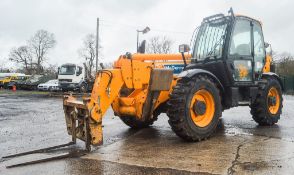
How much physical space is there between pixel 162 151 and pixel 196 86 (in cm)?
148

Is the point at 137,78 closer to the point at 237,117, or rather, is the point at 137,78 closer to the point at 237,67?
the point at 237,67

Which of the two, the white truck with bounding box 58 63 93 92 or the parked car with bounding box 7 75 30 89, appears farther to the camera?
the parked car with bounding box 7 75 30 89

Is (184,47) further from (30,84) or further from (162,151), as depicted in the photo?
(30,84)

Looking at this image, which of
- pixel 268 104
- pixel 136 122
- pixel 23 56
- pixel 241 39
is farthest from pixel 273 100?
pixel 23 56

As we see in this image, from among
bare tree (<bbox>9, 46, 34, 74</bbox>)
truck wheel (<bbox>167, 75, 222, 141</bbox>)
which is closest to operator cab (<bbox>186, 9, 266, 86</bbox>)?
truck wheel (<bbox>167, 75, 222, 141</bbox>)

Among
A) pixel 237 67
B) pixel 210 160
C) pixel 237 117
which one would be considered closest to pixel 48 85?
pixel 237 117

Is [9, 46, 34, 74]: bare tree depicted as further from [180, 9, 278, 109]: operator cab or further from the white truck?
[180, 9, 278, 109]: operator cab

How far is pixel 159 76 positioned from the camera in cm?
734

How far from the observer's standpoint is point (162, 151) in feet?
21.2

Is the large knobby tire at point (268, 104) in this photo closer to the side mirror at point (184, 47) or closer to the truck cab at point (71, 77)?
the side mirror at point (184, 47)

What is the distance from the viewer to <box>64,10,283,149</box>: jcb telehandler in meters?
6.73

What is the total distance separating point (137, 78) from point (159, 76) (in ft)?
1.41

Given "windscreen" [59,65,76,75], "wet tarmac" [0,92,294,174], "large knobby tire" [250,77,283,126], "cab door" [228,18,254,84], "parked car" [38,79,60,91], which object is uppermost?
"cab door" [228,18,254,84]

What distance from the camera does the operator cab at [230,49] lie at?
8.24 meters
